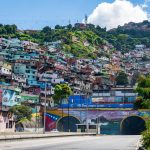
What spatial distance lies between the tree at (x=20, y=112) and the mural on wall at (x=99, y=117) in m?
13.8

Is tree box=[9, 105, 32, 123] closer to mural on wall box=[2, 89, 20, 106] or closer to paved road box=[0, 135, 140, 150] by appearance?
mural on wall box=[2, 89, 20, 106]

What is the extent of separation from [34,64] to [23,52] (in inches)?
452

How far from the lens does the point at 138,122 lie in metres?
126

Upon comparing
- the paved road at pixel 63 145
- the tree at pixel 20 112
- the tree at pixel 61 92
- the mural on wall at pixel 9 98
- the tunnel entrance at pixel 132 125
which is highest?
the tree at pixel 61 92

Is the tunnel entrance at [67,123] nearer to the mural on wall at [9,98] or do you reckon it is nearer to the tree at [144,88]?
the mural on wall at [9,98]

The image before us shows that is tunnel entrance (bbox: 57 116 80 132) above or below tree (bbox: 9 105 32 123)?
below

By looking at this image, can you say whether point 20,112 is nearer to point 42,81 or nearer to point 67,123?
point 67,123

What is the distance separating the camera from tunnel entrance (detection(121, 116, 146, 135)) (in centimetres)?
12412

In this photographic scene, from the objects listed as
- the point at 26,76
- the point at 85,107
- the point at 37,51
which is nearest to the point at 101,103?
the point at 85,107

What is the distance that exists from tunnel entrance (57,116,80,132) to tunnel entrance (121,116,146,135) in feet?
43.3

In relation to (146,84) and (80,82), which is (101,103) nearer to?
(146,84)

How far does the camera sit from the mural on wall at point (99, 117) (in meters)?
122

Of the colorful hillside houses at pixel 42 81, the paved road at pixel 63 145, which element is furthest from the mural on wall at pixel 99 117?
the paved road at pixel 63 145

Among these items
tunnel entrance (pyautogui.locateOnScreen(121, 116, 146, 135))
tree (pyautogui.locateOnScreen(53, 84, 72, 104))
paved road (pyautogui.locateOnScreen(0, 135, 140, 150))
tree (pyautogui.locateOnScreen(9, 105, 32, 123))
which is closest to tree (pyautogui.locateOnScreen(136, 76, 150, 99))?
tunnel entrance (pyautogui.locateOnScreen(121, 116, 146, 135))
